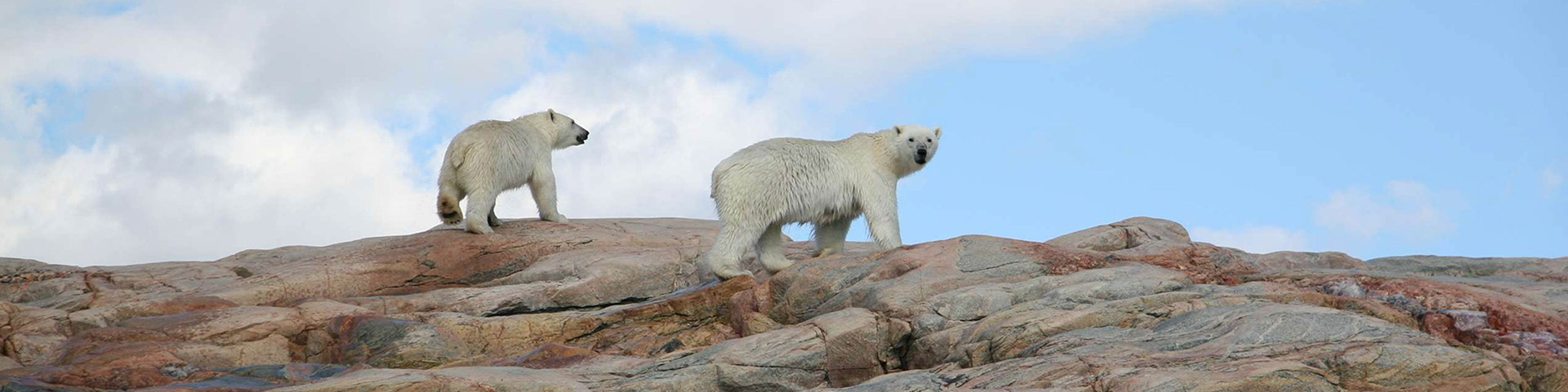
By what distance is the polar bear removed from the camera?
77.0ft

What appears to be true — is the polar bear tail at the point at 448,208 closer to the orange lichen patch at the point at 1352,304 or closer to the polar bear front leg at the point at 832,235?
the polar bear front leg at the point at 832,235

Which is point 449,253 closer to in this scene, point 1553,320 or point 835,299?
point 835,299

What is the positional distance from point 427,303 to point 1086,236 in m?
9.52

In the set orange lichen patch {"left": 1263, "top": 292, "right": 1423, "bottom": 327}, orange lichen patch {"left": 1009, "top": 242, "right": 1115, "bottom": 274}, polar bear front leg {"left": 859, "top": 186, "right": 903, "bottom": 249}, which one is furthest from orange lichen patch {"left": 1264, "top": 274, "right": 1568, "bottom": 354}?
polar bear front leg {"left": 859, "top": 186, "right": 903, "bottom": 249}

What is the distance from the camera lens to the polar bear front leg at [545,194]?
2528 cm

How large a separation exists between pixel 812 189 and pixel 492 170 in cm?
715

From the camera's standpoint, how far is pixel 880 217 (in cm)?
1947

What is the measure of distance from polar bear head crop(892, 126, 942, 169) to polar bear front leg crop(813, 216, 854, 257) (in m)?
1.19

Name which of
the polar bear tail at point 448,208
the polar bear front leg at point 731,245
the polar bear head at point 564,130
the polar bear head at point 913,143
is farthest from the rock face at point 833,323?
the polar bear head at point 564,130

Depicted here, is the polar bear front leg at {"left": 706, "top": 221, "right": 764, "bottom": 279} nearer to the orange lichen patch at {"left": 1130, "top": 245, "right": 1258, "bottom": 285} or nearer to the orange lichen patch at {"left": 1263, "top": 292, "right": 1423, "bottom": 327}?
the orange lichen patch at {"left": 1130, "top": 245, "right": 1258, "bottom": 285}

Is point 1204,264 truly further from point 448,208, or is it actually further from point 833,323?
point 448,208

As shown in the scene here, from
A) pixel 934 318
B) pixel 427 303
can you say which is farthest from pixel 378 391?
pixel 427 303

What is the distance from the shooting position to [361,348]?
647 inches

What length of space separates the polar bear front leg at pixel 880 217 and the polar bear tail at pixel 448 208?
25.5 ft
